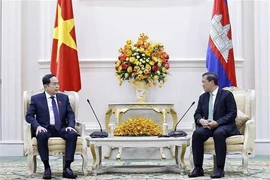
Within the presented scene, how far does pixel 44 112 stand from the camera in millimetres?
6223

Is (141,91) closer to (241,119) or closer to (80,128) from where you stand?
(80,128)

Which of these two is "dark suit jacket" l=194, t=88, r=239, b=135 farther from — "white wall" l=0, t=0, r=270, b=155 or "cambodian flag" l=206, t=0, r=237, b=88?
"white wall" l=0, t=0, r=270, b=155

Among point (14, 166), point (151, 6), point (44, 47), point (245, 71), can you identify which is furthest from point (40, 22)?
point (245, 71)

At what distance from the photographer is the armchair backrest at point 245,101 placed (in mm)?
6480

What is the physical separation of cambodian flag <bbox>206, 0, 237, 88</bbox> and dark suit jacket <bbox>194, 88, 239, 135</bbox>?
2.14m

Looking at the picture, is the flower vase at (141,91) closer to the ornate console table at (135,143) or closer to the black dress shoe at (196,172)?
the ornate console table at (135,143)

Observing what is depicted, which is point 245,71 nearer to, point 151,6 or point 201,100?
point 151,6

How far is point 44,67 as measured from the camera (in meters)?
8.81

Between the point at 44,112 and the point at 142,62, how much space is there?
2421mm

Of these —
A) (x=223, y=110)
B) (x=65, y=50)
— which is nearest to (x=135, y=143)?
(x=223, y=110)

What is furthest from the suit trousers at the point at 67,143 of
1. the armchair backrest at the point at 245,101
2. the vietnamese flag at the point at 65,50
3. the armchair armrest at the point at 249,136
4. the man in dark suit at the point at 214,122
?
the vietnamese flag at the point at 65,50

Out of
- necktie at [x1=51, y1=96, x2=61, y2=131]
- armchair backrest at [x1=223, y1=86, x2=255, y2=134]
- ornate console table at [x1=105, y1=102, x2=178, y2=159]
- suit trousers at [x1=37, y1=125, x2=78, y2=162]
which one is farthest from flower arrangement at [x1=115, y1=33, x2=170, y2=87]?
suit trousers at [x1=37, y1=125, x2=78, y2=162]

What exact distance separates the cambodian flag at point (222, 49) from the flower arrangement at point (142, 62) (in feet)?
2.40

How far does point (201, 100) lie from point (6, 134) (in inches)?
152
